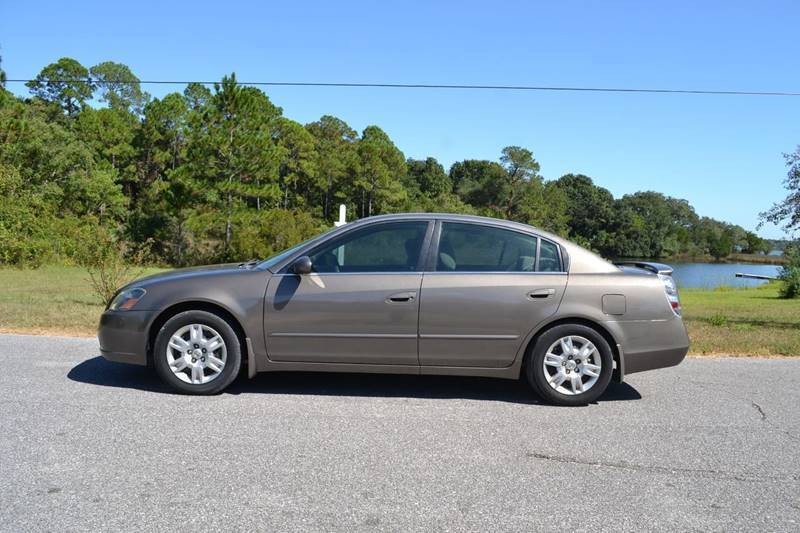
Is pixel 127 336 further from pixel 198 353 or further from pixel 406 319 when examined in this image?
pixel 406 319

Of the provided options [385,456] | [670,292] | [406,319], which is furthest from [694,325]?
[385,456]

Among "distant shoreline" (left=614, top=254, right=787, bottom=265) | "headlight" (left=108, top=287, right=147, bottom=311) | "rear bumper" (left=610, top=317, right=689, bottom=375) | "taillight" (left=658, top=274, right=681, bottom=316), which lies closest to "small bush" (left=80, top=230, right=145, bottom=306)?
"headlight" (left=108, top=287, right=147, bottom=311)

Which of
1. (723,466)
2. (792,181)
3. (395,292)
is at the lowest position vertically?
(723,466)

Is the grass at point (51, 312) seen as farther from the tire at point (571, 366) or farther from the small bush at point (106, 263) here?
the tire at point (571, 366)

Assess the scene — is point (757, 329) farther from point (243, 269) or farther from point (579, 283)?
point (243, 269)

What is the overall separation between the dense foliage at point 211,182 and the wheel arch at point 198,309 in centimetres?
772

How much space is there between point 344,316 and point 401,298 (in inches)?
19.7

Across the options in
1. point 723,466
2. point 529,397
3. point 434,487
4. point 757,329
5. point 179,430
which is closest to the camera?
point 434,487

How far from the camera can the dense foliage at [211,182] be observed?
40438mm

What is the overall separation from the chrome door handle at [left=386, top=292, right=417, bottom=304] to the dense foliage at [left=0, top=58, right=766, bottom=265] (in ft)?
29.6

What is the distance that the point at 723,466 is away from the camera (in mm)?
4223

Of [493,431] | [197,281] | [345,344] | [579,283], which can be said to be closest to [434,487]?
[493,431]

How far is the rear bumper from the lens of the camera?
5555 millimetres

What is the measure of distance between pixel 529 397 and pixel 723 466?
186cm
